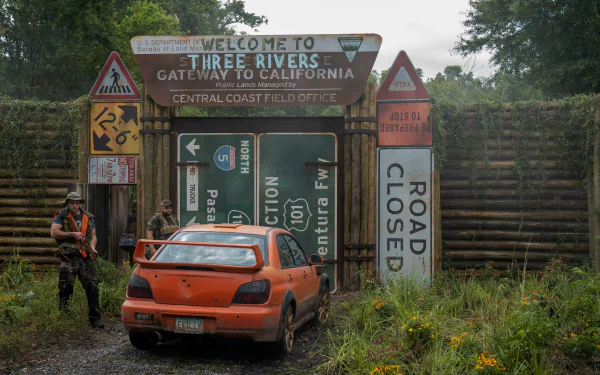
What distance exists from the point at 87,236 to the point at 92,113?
345 centimetres

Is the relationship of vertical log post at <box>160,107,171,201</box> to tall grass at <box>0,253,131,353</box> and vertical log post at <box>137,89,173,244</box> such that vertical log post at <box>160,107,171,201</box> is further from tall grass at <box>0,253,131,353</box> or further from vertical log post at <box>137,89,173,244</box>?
tall grass at <box>0,253,131,353</box>

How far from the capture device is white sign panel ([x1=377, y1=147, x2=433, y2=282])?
10.7m

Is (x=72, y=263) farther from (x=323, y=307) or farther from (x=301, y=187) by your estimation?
(x=301, y=187)

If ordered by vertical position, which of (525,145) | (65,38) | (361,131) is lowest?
(525,145)

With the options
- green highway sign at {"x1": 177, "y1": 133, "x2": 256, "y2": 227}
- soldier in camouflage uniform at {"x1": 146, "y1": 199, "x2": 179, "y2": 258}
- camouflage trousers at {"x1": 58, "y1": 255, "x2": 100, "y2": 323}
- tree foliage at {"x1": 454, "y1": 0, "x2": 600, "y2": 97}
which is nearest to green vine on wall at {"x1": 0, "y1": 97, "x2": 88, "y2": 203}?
green highway sign at {"x1": 177, "y1": 133, "x2": 256, "y2": 227}

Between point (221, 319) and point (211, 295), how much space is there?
27 cm

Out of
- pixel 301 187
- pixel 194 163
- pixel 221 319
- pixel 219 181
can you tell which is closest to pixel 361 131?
pixel 301 187

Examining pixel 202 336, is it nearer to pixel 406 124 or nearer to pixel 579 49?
pixel 406 124

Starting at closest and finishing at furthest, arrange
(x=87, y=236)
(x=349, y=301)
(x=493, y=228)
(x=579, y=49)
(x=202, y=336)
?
(x=202, y=336) < (x=87, y=236) < (x=349, y=301) < (x=493, y=228) < (x=579, y=49)

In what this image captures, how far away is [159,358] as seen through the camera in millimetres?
6395

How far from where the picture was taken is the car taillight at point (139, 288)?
626cm

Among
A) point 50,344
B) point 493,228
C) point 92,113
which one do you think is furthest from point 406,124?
point 50,344

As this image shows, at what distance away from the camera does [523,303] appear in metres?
6.45

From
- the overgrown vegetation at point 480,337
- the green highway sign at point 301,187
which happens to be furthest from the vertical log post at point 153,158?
the overgrown vegetation at point 480,337
